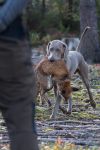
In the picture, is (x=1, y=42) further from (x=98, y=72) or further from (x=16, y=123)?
(x=98, y=72)

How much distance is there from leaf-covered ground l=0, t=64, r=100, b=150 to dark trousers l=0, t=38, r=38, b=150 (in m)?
2.01

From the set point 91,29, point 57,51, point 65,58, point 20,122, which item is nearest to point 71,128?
point 57,51

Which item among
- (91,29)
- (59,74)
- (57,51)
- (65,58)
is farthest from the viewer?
(91,29)

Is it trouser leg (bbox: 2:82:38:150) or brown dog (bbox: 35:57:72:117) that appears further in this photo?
brown dog (bbox: 35:57:72:117)

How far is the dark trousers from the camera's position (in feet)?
13.1

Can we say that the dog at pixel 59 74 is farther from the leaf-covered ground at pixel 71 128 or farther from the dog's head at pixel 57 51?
the leaf-covered ground at pixel 71 128

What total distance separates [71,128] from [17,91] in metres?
4.30

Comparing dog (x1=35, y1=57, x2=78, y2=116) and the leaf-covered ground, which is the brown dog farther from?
the leaf-covered ground

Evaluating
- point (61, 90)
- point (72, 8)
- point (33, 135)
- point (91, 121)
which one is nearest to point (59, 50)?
point (61, 90)

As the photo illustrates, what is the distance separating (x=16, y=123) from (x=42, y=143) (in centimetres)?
285

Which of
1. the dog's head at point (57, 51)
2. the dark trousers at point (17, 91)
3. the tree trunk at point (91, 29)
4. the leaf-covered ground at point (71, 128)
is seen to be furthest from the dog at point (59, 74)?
the tree trunk at point (91, 29)

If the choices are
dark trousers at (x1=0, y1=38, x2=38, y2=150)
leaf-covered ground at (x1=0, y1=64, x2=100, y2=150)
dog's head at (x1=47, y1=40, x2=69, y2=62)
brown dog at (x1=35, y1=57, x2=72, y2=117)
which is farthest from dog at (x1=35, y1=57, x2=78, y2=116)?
→ dark trousers at (x1=0, y1=38, x2=38, y2=150)

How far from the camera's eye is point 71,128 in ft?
27.1

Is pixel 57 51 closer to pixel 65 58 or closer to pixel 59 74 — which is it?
pixel 65 58
